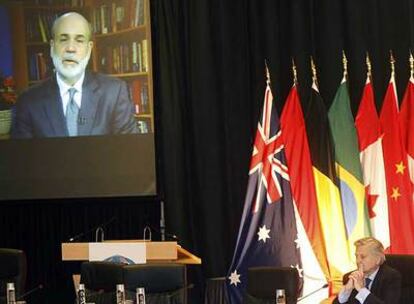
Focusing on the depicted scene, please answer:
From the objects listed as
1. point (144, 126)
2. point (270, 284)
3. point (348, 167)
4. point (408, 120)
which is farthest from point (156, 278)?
point (408, 120)

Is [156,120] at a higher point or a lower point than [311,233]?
higher

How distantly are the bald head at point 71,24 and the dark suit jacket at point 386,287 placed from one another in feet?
14.2

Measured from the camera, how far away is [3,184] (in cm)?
852

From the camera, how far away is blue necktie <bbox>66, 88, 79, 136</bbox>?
8383 mm

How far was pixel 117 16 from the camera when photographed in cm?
835

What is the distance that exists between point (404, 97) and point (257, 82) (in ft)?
5.17

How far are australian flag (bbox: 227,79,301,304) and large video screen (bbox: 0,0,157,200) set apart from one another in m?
1.22

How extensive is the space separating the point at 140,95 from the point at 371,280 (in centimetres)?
366

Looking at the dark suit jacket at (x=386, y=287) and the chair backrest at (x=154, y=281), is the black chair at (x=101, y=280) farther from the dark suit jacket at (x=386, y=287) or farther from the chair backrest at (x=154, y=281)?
the dark suit jacket at (x=386, y=287)

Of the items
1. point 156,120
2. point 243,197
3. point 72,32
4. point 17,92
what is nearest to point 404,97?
point 243,197

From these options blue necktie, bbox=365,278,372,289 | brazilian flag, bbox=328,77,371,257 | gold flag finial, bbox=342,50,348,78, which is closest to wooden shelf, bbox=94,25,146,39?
gold flag finial, bbox=342,50,348,78

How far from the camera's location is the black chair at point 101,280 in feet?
18.3

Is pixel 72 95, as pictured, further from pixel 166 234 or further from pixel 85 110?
pixel 166 234

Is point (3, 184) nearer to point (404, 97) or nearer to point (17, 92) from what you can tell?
point (17, 92)
